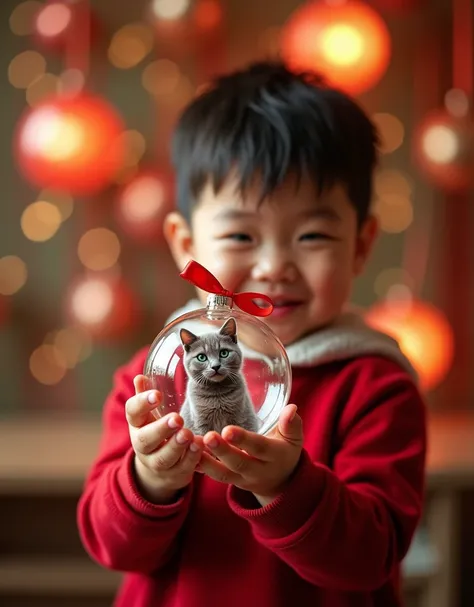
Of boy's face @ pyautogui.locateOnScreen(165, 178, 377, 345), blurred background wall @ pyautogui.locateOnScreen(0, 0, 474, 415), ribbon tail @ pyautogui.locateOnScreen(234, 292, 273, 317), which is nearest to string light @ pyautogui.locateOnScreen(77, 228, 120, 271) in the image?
blurred background wall @ pyautogui.locateOnScreen(0, 0, 474, 415)

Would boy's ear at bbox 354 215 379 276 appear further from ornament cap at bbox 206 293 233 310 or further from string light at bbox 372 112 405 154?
string light at bbox 372 112 405 154

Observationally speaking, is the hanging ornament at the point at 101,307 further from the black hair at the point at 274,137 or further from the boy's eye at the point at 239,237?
the boy's eye at the point at 239,237

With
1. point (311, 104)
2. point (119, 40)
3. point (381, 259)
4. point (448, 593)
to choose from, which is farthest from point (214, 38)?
point (448, 593)

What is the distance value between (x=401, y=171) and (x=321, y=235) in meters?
1.20

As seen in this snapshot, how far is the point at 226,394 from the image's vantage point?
1.90 feet

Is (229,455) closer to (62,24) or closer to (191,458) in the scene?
(191,458)

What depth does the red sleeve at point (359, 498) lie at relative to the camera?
0.65 meters

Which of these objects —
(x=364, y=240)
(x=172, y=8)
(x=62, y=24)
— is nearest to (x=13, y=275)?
(x=62, y=24)

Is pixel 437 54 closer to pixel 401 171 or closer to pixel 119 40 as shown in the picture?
pixel 401 171

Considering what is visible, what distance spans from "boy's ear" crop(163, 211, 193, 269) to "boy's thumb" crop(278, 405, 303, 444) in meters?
0.31

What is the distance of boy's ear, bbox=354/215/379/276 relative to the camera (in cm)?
87

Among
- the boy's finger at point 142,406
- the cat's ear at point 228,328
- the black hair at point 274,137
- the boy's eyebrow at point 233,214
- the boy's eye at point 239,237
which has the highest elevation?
the black hair at point 274,137

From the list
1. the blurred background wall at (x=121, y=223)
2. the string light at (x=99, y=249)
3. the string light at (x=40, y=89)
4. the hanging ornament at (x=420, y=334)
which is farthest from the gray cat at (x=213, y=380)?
the string light at (x=40, y=89)

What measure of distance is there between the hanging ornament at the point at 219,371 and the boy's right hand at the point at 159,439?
0.01m
